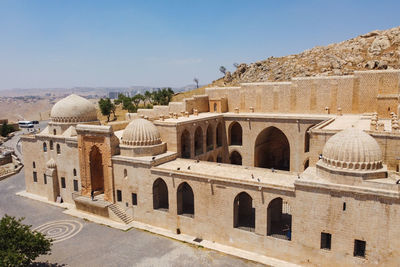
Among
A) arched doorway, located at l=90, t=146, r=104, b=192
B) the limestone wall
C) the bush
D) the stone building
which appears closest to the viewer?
the stone building

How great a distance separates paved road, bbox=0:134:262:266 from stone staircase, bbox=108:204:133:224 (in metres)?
1.25

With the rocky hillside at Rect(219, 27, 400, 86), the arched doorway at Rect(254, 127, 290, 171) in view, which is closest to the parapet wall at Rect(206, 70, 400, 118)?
the arched doorway at Rect(254, 127, 290, 171)

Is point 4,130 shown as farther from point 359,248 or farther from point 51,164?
point 359,248

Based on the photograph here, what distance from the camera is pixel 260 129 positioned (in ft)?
105

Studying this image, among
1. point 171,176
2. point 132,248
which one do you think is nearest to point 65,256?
point 132,248

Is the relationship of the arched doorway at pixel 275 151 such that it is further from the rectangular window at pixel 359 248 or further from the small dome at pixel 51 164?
the small dome at pixel 51 164

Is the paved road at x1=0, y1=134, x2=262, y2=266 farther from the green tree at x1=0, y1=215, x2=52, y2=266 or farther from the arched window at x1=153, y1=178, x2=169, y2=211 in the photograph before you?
the green tree at x1=0, y1=215, x2=52, y2=266

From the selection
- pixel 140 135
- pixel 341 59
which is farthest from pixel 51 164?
pixel 341 59

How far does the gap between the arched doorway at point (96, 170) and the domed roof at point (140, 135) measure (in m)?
3.85

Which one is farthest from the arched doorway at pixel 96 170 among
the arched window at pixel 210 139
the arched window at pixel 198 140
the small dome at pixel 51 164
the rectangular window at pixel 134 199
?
the arched window at pixel 210 139

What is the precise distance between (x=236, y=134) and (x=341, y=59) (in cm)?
4130

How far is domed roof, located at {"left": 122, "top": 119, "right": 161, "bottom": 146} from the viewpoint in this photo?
24.3 meters

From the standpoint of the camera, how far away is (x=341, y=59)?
65.0 meters

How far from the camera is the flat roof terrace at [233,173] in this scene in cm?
1843
